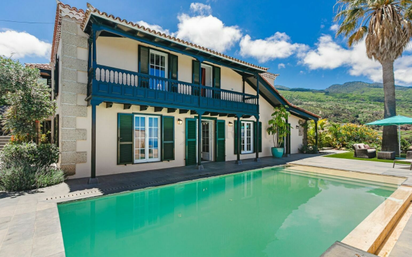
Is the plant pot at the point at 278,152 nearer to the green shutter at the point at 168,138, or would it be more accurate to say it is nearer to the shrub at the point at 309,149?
the shrub at the point at 309,149

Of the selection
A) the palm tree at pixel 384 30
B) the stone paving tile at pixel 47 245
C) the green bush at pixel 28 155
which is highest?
the palm tree at pixel 384 30

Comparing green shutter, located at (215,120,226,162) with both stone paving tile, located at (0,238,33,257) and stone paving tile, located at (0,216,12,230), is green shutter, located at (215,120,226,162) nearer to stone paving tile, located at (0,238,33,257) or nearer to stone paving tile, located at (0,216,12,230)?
stone paving tile, located at (0,216,12,230)

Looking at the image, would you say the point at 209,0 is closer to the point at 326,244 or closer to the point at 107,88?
the point at 107,88

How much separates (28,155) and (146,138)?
402 centimetres

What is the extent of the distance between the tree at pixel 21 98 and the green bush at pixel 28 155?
0.82 m

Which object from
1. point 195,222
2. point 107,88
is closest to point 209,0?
point 107,88

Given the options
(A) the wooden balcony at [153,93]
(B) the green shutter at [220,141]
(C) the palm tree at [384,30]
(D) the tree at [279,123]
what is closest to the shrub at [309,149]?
(D) the tree at [279,123]

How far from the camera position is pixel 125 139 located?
8.42 metres

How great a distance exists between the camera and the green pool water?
11.2 ft

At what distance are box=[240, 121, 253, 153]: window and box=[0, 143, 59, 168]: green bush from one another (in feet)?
31.6

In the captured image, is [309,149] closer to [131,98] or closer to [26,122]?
[131,98]

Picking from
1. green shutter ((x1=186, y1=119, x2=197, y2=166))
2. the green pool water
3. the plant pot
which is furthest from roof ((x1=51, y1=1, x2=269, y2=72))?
the plant pot

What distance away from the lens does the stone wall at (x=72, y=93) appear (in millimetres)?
7277

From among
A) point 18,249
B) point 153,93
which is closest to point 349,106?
point 153,93
